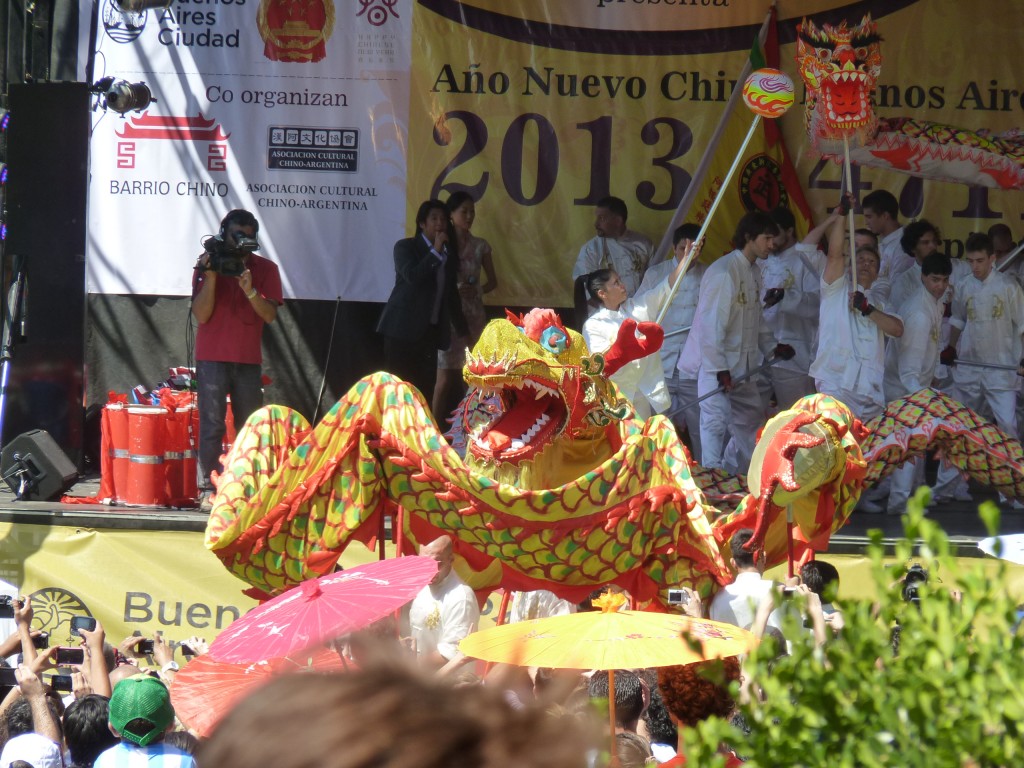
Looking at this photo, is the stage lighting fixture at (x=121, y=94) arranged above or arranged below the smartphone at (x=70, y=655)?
above

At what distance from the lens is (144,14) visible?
9.18m

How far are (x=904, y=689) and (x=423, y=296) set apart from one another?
305 inches

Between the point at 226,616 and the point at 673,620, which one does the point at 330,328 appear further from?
the point at 673,620

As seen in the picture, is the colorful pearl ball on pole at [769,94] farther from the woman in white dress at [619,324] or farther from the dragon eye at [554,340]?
the dragon eye at [554,340]

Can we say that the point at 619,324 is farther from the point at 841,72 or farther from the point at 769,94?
the point at 841,72

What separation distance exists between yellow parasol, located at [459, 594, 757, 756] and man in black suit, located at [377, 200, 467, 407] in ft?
17.8

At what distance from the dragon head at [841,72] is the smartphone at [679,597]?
295 cm

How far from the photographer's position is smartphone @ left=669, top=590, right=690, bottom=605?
4641 mm

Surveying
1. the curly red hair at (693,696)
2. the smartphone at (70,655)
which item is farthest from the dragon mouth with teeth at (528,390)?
the curly red hair at (693,696)

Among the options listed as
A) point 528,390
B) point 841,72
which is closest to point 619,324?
point 841,72

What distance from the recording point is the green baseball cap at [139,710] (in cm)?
325

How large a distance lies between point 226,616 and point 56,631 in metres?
0.83

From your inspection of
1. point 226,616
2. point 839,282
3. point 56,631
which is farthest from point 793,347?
point 56,631

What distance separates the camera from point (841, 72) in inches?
260
